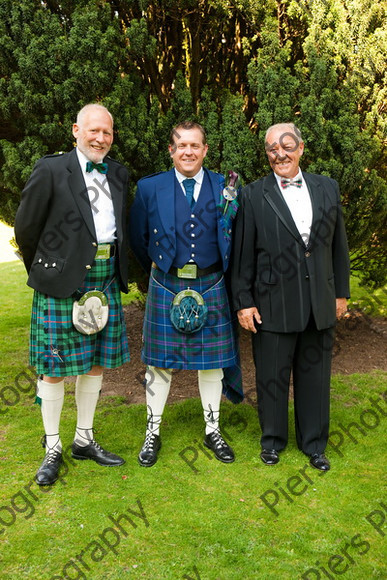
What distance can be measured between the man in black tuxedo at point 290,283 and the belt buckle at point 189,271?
0.22m

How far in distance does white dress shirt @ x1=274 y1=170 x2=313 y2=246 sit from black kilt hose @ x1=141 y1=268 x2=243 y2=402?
1.73ft

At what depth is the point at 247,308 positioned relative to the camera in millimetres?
3086

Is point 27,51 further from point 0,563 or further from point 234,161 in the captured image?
point 0,563

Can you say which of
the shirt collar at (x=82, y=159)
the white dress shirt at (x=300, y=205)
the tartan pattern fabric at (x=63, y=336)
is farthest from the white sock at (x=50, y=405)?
the white dress shirt at (x=300, y=205)

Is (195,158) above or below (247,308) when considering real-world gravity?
above

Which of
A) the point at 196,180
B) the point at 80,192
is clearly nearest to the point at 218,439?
the point at 196,180

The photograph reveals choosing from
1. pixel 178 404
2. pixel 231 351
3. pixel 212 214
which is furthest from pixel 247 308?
pixel 178 404

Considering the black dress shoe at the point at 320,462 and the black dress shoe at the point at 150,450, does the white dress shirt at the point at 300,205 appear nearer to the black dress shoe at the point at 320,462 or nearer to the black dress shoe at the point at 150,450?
the black dress shoe at the point at 320,462

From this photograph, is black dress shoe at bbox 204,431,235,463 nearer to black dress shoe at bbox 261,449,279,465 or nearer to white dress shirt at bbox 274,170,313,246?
black dress shoe at bbox 261,449,279,465

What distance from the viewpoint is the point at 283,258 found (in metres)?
3.01

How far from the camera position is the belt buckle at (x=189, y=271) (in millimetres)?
3102

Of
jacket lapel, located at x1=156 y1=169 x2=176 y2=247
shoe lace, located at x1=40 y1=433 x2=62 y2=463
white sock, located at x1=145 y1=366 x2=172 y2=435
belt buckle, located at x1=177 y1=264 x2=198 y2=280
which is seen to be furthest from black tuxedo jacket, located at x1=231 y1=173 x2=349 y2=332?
shoe lace, located at x1=40 y1=433 x2=62 y2=463

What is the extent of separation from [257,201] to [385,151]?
6.23 feet

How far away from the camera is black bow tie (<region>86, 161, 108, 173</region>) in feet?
9.51
